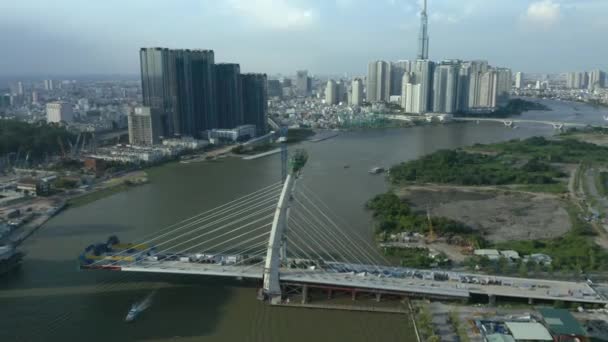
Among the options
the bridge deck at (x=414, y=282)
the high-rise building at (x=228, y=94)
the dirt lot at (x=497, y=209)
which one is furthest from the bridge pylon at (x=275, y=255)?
the high-rise building at (x=228, y=94)

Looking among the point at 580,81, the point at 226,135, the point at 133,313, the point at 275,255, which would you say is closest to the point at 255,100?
the point at 226,135

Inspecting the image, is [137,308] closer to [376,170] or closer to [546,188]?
[376,170]

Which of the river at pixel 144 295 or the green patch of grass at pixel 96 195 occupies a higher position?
the green patch of grass at pixel 96 195

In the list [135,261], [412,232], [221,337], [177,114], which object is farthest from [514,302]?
[177,114]

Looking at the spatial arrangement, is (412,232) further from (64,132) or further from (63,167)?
(64,132)

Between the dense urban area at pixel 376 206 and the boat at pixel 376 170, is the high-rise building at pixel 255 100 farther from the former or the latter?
the boat at pixel 376 170

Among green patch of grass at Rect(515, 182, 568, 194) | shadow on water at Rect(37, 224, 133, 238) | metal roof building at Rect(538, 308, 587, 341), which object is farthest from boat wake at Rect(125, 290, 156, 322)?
green patch of grass at Rect(515, 182, 568, 194)
